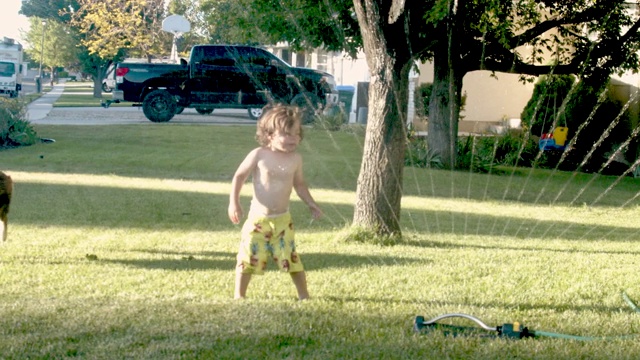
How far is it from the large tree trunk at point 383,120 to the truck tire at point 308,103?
1477 centimetres

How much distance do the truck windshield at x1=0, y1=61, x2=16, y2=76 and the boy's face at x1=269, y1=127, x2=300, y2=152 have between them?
4528 centimetres

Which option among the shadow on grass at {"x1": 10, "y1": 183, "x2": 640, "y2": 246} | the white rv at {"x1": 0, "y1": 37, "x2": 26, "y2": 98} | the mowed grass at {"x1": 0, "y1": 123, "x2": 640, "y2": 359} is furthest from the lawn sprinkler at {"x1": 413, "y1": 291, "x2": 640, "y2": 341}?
the white rv at {"x1": 0, "y1": 37, "x2": 26, "y2": 98}

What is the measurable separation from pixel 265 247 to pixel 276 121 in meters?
Result: 0.74

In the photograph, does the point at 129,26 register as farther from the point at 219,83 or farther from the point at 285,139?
the point at 285,139

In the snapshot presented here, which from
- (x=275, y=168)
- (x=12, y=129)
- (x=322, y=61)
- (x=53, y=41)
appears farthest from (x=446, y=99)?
(x=53, y=41)

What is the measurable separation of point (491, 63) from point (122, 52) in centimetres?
3474

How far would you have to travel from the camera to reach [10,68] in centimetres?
4797

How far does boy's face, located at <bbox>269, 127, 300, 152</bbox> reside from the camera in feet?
17.4

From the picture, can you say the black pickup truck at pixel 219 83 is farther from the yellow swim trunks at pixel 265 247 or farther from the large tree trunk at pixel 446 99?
the yellow swim trunks at pixel 265 247

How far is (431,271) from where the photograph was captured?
6.54 meters

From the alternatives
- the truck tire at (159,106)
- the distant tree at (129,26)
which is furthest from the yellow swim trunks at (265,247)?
the distant tree at (129,26)

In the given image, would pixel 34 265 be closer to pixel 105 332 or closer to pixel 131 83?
pixel 105 332

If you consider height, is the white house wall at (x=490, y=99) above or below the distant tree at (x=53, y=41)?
below

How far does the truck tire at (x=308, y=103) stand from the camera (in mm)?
22891
